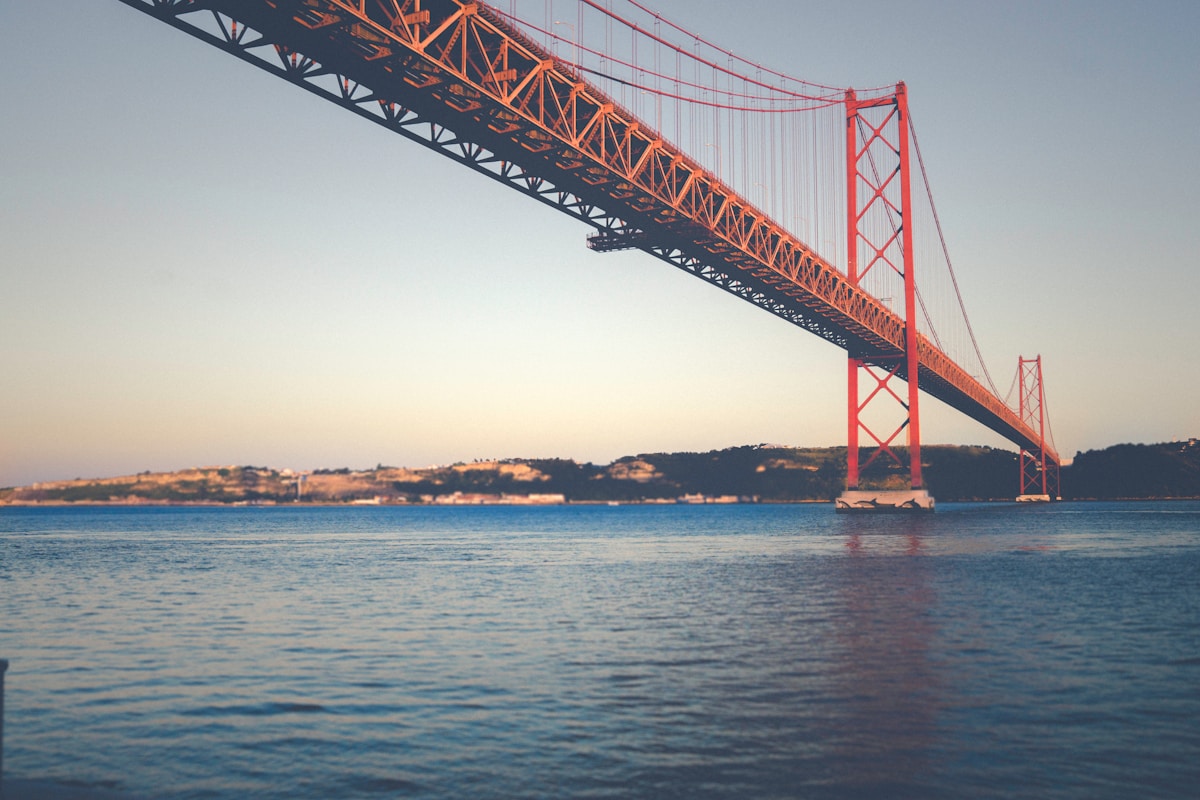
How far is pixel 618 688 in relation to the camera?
11789mm

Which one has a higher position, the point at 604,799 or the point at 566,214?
the point at 566,214

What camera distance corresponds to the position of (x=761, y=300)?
51.7 metres

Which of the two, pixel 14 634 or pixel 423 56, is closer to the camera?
pixel 14 634

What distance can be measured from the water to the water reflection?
0.05 m

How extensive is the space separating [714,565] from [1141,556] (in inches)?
618

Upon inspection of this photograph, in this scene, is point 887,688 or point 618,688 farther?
point 618,688

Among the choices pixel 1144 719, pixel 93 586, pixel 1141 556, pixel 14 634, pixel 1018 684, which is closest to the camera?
pixel 1144 719

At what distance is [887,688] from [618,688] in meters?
3.13

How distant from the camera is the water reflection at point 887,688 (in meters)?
8.12

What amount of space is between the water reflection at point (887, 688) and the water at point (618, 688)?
0.15 ft

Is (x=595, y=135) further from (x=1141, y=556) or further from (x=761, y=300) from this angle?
(x=1141, y=556)

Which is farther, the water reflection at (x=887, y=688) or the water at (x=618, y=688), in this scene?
the water at (x=618, y=688)

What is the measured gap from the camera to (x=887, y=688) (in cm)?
1152

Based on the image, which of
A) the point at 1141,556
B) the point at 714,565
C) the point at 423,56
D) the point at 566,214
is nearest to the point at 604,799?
the point at 423,56
